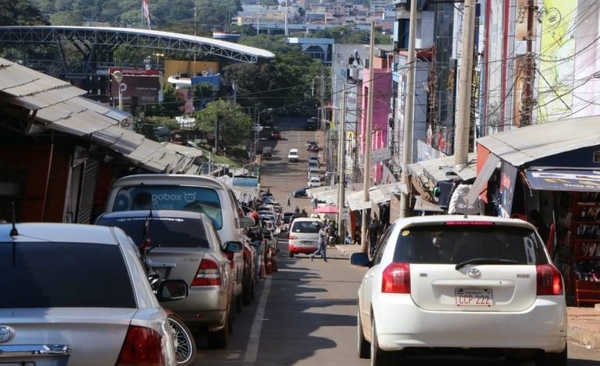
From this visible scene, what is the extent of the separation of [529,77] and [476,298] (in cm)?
2293

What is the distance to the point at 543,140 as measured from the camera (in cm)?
2055

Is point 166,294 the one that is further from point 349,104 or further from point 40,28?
point 40,28

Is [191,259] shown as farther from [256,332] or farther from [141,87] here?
[141,87]

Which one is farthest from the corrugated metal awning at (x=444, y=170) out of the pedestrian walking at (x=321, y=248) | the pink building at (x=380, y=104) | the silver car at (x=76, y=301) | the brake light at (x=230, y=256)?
the pink building at (x=380, y=104)

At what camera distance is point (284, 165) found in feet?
440

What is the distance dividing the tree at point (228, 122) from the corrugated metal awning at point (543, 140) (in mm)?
88619

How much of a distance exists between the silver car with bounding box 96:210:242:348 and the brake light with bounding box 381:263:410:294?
2.74m

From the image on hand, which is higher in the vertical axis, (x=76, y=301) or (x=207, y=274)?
(x=76, y=301)

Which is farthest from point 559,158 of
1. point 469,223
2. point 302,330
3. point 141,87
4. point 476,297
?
point 141,87

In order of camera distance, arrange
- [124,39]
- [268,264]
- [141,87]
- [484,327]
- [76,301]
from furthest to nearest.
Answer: [124,39]
[141,87]
[268,264]
[484,327]
[76,301]

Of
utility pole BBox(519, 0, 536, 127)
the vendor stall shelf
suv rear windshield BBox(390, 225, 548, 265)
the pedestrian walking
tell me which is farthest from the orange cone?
suv rear windshield BBox(390, 225, 548, 265)

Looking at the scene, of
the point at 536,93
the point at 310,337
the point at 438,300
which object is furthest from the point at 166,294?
the point at 536,93

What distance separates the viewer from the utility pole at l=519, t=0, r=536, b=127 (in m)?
32.5

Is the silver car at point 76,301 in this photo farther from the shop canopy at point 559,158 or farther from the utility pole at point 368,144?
the utility pole at point 368,144
